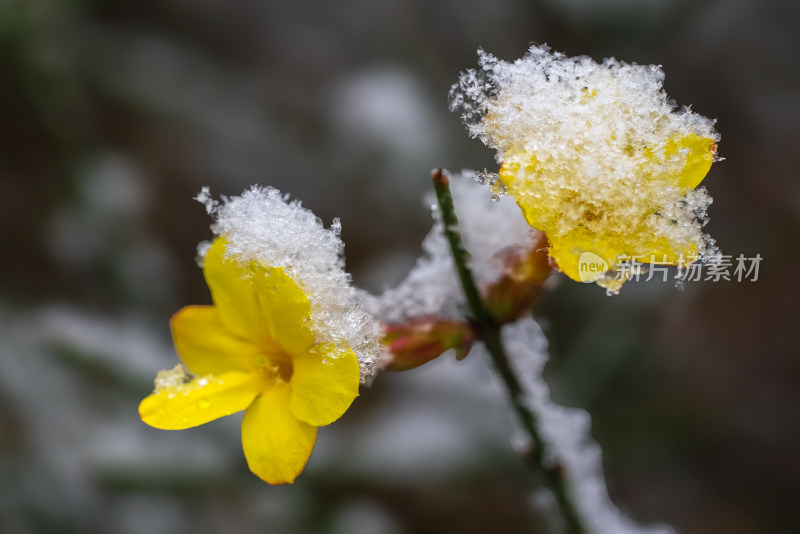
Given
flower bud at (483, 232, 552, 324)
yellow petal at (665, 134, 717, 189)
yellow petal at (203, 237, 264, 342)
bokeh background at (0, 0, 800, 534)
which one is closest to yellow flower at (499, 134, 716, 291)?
yellow petal at (665, 134, 717, 189)

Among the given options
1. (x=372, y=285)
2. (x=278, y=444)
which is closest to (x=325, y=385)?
(x=278, y=444)

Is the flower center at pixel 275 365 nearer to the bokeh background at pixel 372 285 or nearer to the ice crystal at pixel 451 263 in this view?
the ice crystal at pixel 451 263

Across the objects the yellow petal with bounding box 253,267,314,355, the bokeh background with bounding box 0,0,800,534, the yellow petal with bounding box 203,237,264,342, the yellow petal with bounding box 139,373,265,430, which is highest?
the bokeh background with bounding box 0,0,800,534

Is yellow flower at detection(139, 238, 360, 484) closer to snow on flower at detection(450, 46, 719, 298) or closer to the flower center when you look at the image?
the flower center

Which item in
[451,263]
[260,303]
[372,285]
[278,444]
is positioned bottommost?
[278,444]

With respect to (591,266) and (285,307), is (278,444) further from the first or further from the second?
(591,266)
